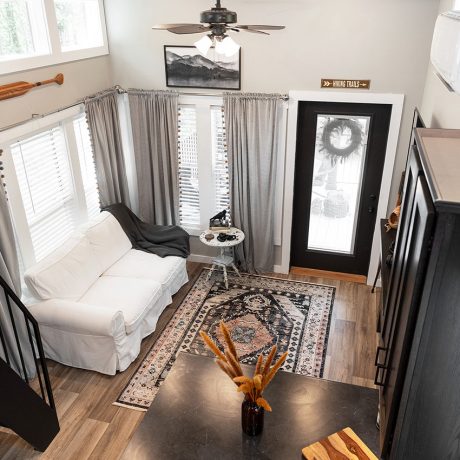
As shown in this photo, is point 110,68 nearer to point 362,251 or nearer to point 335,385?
point 362,251

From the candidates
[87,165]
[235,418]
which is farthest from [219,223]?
[235,418]

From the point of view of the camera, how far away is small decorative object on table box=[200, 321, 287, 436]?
1772 millimetres

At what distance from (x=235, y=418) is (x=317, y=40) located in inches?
146

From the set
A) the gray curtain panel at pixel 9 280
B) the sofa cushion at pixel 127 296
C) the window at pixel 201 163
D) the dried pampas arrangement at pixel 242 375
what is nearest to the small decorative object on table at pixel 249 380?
the dried pampas arrangement at pixel 242 375

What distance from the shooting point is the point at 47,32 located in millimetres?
4020

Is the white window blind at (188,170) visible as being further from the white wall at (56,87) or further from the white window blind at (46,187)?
the white window blind at (46,187)

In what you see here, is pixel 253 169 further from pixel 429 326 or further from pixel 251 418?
pixel 429 326

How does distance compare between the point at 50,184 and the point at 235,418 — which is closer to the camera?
the point at 235,418

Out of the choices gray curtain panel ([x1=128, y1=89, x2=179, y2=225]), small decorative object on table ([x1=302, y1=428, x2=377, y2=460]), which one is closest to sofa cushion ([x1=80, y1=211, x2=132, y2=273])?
gray curtain panel ([x1=128, y1=89, x2=179, y2=225])

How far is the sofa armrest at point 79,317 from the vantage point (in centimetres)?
371

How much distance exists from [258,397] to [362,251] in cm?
376

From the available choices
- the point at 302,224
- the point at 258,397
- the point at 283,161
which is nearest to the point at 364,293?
the point at 302,224

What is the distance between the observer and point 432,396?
1207mm

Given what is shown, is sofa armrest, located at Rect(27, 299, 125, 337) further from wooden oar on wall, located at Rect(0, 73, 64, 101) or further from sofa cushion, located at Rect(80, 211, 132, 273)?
wooden oar on wall, located at Rect(0, 73, 64, 101)
